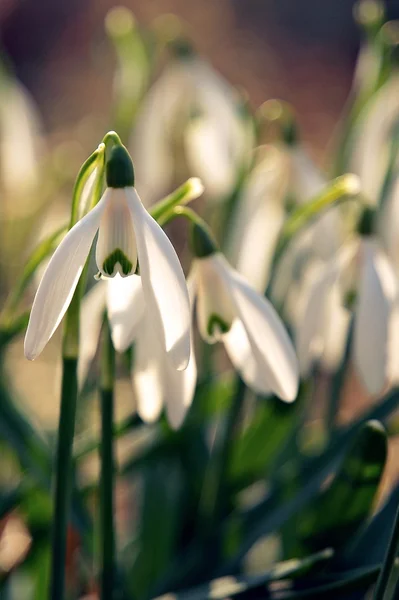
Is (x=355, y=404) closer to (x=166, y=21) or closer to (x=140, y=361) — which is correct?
(x=166, y=21)

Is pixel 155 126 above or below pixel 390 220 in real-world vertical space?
above

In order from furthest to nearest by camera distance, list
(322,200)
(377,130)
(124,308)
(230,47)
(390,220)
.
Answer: (230,47)
(377,130)
(390,220)
(322,200)
(124,308)

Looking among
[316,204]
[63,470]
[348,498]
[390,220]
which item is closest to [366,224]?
[316,204]

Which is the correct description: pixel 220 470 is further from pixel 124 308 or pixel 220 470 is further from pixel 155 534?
pixel 124 308

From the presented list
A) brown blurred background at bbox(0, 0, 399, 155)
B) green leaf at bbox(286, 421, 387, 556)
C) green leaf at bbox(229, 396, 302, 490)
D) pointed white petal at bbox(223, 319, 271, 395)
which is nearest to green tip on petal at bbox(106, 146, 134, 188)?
pointed white petal at bbox(223, 319, 271, 395)

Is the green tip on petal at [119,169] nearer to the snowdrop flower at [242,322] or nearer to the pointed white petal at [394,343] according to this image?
the snowdrop flower at [242,322]

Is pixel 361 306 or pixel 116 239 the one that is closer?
pixel 116 239
